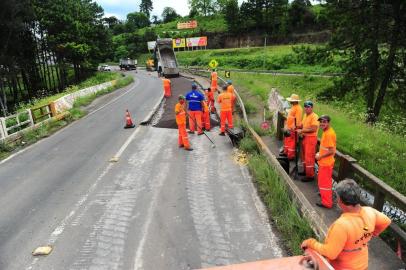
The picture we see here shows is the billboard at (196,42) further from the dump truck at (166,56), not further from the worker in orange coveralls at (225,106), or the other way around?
the worker in orange coveralls at (225,106)

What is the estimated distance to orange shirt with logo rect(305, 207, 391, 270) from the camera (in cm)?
317

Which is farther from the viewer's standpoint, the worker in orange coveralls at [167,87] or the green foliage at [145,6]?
the green foliage at [145,6]

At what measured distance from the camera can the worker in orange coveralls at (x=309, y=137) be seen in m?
7.47

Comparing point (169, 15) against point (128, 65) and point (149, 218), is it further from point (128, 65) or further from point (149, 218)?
point (149, 218)

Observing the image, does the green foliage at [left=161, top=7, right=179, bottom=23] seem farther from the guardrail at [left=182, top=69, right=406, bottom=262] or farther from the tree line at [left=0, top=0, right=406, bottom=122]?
the guardrail at [left=182, top=69, right=406, bottom=262]

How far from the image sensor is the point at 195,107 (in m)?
12.3

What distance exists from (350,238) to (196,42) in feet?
262

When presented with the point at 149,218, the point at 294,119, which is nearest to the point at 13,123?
the point at 149,218

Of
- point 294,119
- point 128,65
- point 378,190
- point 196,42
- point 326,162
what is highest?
point 196,42

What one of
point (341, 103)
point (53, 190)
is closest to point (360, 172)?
point (53, 190)

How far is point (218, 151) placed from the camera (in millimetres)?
10906

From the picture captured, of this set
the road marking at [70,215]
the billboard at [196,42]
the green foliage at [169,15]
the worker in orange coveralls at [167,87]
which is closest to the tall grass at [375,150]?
the road marking at [70,215]

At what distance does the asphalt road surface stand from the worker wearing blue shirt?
104 cm

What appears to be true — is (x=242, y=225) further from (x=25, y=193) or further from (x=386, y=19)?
(x=386, y=19)
